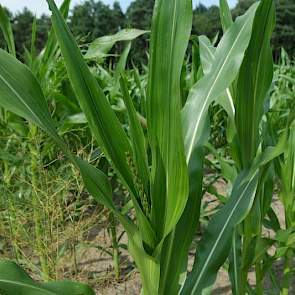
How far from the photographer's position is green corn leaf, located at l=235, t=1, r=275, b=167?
2.58 ft

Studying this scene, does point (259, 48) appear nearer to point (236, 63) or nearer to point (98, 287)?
point (236, 63)

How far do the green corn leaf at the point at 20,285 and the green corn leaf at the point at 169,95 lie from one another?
184 mm

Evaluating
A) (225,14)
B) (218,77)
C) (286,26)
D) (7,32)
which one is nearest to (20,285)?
(218,77)

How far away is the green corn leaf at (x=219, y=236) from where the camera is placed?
823mm

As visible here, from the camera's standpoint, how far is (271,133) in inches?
44.5

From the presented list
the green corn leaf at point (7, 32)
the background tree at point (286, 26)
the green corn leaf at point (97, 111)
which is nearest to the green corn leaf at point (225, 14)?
the green corn leaf at point (97, 111)

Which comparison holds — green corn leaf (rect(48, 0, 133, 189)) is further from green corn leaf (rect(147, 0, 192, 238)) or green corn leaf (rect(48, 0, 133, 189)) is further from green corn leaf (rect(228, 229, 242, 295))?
green corn leaf (rect(228, 229, 242, 295))

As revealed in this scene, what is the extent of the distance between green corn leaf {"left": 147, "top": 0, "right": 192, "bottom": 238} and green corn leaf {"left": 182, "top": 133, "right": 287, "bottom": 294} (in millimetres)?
173

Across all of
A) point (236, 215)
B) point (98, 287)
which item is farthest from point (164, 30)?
point (98, 287)

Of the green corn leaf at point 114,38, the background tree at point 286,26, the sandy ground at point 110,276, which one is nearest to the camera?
the green corn leaf at point 114,38

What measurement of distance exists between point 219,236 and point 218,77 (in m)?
0.29

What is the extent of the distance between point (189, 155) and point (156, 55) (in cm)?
20

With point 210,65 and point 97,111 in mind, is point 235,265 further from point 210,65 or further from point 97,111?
point 97,111

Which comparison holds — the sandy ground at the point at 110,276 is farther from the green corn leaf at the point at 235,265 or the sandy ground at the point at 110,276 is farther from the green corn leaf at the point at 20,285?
the green corn leaf at the point at 20,285
